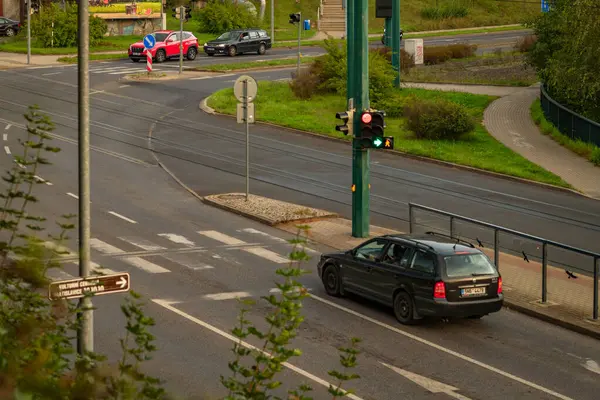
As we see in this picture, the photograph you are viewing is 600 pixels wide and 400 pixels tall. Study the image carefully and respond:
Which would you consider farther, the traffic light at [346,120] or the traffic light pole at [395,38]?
the traffic light pole at [395,38]

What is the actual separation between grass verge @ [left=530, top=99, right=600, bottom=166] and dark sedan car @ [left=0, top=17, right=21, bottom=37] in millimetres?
39444

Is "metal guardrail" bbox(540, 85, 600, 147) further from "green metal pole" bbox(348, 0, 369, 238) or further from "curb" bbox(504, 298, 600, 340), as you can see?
"curb" bbox(504, 298, 600, 340)

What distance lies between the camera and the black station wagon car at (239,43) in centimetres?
6488

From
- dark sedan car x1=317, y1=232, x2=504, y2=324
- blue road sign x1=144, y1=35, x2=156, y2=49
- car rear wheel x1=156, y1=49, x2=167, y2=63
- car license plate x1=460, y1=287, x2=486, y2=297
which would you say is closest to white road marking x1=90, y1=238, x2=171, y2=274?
dark sedan car x1=317, y1=232, x2=504, y2=324

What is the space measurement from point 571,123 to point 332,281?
2254 cm

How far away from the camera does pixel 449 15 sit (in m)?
89.4

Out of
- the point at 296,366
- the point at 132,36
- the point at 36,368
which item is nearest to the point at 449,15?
the point at 132,36

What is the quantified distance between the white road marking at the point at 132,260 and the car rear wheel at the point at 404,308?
17.2ft

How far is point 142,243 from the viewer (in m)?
24.2

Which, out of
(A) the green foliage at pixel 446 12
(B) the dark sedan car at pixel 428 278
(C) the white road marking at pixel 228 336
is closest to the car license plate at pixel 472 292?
(B) the dark sedan car at pixel 428 278

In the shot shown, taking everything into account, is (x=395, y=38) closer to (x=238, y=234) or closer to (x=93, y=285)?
(x=238, y=234)

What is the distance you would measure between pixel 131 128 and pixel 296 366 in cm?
2654

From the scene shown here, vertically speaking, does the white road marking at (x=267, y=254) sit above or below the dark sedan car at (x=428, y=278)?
below

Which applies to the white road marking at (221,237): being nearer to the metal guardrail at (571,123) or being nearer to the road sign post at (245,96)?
the road sign post at (245,96)
